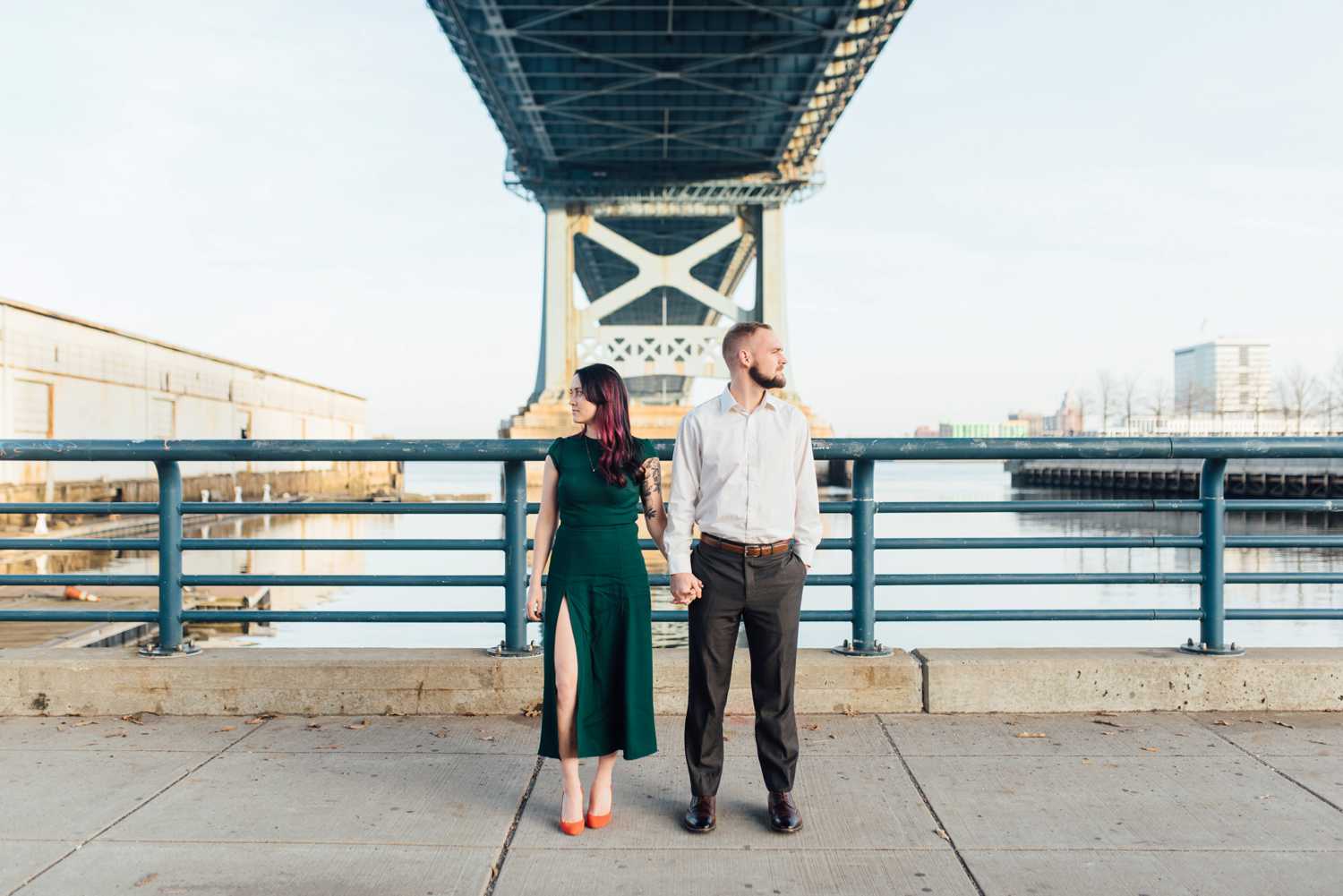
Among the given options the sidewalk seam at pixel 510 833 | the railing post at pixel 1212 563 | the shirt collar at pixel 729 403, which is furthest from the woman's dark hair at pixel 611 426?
the railing post at pixel 1212 563

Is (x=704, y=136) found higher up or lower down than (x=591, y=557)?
higher up

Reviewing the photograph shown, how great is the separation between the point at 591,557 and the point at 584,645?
316 mm

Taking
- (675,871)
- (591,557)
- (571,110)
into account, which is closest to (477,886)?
(675,871)

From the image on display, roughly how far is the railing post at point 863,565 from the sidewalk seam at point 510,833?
5.76ft

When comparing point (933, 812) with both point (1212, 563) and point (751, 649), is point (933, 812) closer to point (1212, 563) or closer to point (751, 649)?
point (751, 649)

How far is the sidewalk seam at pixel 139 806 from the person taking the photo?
3693mm

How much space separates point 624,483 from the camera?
158 inches

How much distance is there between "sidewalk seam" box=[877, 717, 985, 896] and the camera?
144 inches

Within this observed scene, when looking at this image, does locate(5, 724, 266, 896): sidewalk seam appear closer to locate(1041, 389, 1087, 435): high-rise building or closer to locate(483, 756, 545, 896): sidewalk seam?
locate(483, 756, 545, 896): sidewalk seam

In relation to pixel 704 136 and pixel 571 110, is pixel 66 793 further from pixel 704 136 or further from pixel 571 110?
pixel 704 136

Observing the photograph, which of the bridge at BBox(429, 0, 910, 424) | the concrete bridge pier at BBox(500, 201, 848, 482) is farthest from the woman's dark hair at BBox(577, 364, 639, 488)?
the concrete bridge pier at BBox(500, 201, 848, 482)

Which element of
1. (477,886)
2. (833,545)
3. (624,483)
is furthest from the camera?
(833,545)

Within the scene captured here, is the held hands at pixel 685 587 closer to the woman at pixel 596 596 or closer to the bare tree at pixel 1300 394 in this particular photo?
the woman at pixel 596 596

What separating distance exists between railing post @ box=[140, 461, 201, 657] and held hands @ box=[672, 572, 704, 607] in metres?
3.06
